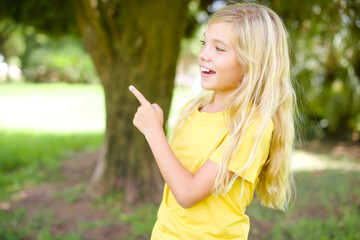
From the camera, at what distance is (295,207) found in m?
4.66

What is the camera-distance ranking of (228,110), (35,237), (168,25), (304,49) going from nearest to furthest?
(228,110)
(35,237)
(168,25)
(304,49)

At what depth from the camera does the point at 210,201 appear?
1461mm

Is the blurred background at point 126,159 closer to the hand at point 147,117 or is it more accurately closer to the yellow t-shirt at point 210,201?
the yellow t-shirt at point 210,201

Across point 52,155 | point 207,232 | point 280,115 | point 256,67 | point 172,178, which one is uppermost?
point 256,67

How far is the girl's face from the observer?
1425 mm

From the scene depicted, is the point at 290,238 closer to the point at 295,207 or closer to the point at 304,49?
the point at 295,207

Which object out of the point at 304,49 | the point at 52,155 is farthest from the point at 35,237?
the point at 304,49

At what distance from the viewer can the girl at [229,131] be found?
53.1 inches

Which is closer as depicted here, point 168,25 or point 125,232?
point 125,232

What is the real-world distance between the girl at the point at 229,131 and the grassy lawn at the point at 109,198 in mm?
2396

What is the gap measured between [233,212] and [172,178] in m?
0.32

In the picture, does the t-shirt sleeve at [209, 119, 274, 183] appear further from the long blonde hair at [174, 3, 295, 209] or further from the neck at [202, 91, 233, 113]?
the neck at [202, 91, 233, 113]

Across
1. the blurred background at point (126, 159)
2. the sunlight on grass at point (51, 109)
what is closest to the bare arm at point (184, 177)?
the blurred background at point (126, 159)

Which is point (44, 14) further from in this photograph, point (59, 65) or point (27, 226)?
point (59, 65)
